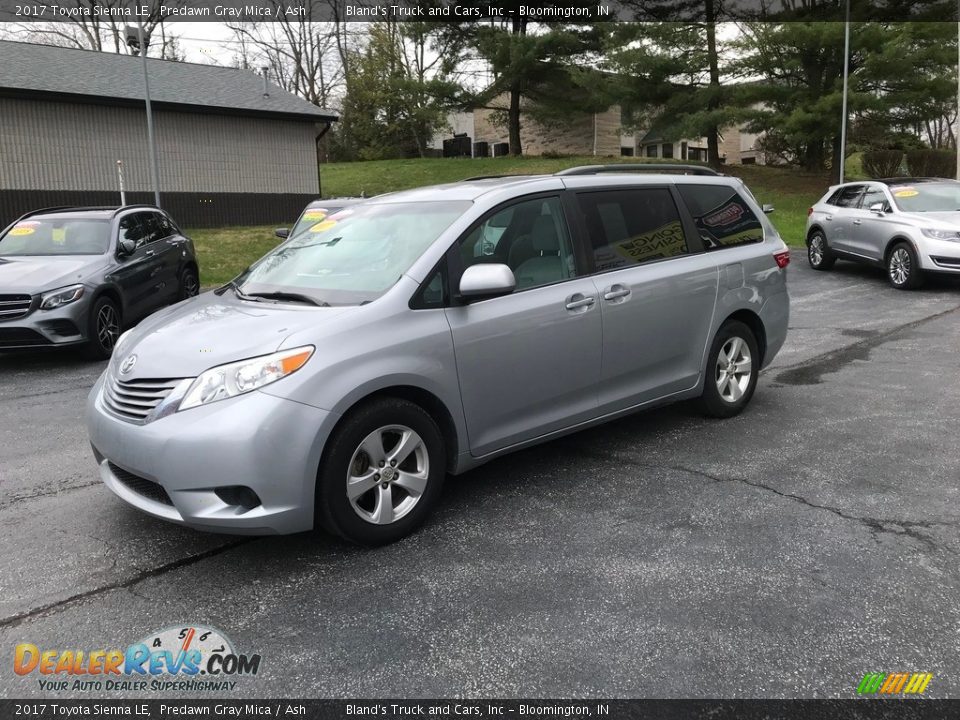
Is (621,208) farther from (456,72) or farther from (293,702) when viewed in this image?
(456,72)

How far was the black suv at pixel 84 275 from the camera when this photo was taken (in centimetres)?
827

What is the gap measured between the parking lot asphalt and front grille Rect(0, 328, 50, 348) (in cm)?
304

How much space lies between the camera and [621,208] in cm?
504

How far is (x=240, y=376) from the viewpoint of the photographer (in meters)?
3.47

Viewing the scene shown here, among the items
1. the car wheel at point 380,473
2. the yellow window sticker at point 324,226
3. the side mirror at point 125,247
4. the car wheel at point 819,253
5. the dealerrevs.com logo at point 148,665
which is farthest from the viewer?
the car wheel at point 819,253

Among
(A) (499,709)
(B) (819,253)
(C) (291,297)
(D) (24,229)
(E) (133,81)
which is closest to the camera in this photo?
(A) (499,709)

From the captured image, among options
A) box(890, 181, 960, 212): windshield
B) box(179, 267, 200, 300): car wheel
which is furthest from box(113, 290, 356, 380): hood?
box(890, 181, 960, 212): windshield

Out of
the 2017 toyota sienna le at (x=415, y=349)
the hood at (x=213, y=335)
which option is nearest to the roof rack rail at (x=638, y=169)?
the 2017 toyota sienna le at (x=415, y=349)

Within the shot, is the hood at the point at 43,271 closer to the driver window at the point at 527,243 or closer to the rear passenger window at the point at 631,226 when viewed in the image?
the driver window at the point at 527,243

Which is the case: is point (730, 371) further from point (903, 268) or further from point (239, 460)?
point (903, 268)

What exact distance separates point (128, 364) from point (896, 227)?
12365mm

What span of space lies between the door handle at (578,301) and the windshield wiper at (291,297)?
1.39 meters

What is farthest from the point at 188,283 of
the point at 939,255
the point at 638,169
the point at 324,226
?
the point at 939,255

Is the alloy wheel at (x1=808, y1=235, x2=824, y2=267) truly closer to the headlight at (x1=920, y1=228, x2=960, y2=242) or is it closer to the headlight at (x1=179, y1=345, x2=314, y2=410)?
the headlight at (x1=920, y1=228, x2=960, y2=242)
